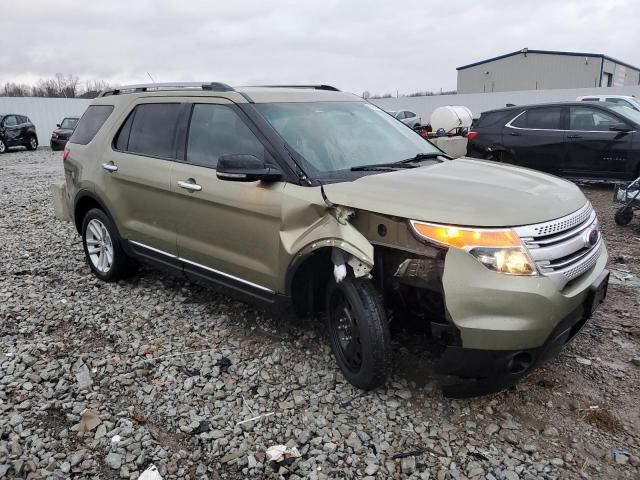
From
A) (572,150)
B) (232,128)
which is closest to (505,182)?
(232,128)

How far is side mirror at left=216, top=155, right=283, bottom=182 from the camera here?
320cm

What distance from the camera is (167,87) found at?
173 inches

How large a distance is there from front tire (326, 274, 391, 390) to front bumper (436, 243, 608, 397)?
363 millimetres

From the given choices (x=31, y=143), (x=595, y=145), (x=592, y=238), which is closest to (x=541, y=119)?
(x=595, y=145)

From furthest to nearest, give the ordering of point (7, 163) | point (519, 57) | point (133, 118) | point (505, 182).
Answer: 1. point (519, 57)
2. point (7, 163)
3. point (133, 118)
4. point (505, 182)

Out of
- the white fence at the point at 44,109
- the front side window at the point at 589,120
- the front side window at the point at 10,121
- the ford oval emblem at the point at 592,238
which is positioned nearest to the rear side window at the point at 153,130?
the ford oval emblem at the point at 592,238

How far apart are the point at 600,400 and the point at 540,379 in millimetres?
342

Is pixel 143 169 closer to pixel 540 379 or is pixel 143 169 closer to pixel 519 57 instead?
pixel 540 379

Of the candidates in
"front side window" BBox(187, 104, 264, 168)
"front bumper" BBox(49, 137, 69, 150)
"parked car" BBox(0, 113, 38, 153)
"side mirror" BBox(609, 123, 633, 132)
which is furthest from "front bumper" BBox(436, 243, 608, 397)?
"parked car" BBox(0, 113, 38, 153)

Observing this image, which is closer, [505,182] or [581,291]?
[581,291]

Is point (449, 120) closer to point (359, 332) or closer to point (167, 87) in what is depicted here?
point (167, 87)

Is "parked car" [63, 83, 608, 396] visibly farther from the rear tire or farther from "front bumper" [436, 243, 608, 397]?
the rear tire

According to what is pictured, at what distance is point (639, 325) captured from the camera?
398cm

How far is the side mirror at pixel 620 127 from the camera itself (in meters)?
9.03
